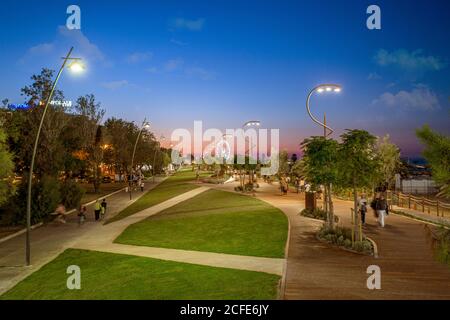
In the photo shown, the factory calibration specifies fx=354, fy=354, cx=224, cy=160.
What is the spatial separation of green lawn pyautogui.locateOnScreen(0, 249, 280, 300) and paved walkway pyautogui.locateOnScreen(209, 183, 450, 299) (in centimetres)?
120

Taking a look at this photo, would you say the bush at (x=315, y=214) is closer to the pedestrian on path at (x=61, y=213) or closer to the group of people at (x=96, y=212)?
the group of people at (x=96, y=212)

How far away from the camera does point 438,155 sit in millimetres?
5816

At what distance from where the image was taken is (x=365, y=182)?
15.5m

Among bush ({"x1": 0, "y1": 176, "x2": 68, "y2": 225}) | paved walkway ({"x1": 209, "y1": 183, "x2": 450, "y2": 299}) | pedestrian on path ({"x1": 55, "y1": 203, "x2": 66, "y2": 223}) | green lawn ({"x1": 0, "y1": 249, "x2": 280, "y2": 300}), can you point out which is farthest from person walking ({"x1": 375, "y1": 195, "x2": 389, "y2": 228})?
bush ({"x1": 0, "y1": 176, "x2": 68, "y2": 225})

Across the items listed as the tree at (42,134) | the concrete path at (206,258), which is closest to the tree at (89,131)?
the tree at (42,134)

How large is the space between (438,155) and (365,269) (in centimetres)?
747

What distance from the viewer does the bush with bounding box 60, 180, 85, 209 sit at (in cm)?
3144

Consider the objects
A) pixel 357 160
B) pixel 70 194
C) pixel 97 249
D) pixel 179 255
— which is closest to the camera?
pixel 179 255

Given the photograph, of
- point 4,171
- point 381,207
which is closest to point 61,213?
point 4,171

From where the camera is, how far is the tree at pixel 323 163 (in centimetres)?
1722

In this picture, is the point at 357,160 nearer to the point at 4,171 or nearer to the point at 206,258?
the point at 206,258

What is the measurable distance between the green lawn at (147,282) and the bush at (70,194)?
18328 mm

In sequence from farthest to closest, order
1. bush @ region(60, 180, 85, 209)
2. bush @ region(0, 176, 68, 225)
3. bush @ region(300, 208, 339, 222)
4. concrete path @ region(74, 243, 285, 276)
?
Result: bush @ region(60, 180, 85, 209) < bush @ region(0, 176, 68, 225) < bush @ region(300, 208, 339, 222) < concrete path @ region(74, 243, 285, 276)

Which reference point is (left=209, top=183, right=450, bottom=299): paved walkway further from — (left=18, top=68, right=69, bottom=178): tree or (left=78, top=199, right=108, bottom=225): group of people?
(left=18, top=68, right=69, bottom=178): tree
